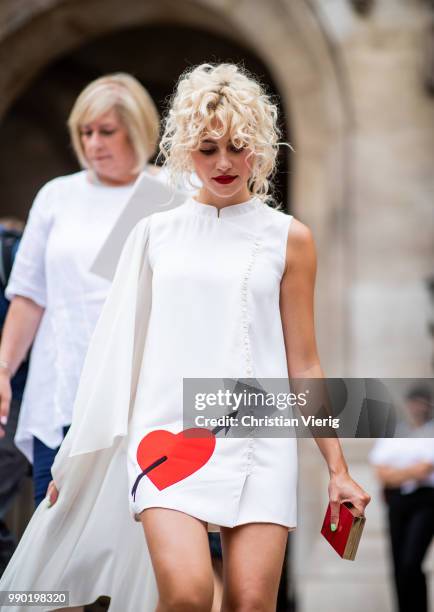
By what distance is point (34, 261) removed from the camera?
4527 millimetres

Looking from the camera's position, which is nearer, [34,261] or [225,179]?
[225,179]

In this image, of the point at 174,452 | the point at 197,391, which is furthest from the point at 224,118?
the point at 174,452

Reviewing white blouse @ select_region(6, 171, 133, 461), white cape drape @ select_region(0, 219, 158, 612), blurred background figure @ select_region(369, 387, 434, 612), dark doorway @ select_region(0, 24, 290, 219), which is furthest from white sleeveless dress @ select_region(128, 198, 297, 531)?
dark doorway @ select_region(0, 24, 290, 219)

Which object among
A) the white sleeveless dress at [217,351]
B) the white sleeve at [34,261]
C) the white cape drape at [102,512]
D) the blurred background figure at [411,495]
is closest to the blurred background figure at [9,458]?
the white sleeve at [34,261]

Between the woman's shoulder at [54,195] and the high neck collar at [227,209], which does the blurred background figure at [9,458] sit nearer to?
the woman's shoulder at [54,195]

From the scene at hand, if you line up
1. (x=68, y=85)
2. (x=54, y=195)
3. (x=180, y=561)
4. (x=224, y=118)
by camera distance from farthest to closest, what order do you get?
1. (x=68, y=85)
2. (x=54, y=195)
3. (x=224, y=118)
4. (x=180, y=561)

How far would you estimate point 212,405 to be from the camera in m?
3.34

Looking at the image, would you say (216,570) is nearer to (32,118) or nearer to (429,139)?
(429,139)

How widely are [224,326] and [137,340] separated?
0.38 metres

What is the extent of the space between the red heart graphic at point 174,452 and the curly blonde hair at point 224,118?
814 mm

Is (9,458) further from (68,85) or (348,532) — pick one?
(68,85)

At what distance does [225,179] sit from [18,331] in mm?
1300

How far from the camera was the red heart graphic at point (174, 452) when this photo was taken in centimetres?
331

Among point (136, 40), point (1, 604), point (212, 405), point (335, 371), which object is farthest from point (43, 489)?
point (136, 40)
